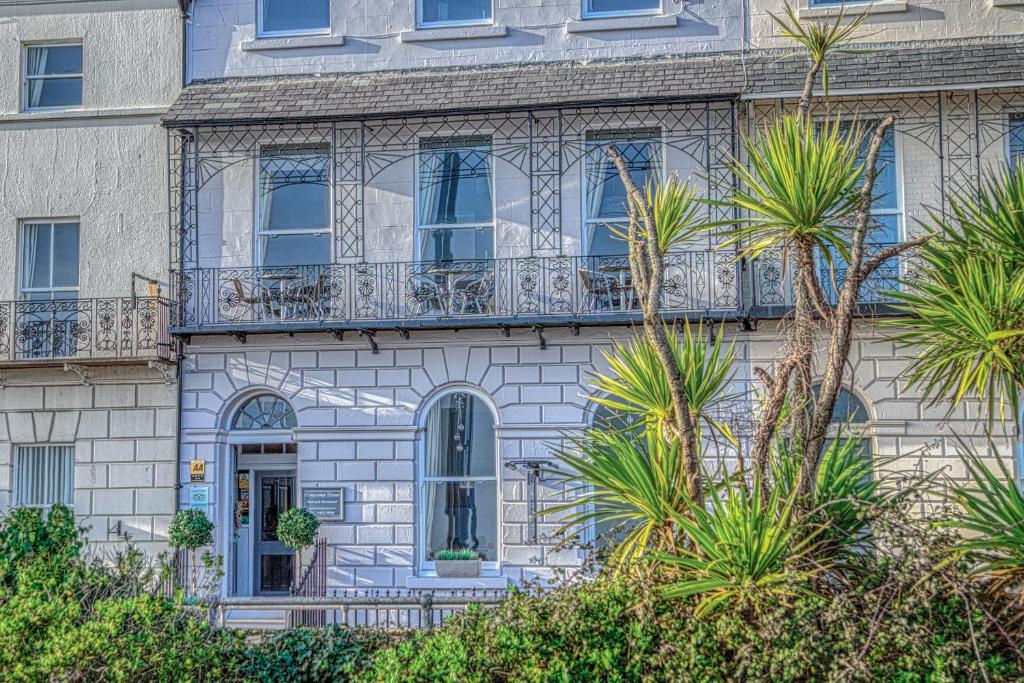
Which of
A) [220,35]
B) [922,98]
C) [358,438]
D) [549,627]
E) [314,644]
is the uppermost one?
[220,35]

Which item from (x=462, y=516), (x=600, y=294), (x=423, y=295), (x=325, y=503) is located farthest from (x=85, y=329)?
(x=600, y=294)

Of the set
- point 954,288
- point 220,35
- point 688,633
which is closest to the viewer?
point 688,633

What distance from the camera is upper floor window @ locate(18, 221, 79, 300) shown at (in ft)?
61.5

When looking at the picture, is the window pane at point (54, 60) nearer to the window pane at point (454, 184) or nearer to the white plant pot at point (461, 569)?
the window pane at point (454, 184)

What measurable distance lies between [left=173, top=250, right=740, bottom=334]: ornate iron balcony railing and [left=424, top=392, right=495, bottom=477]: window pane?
1.36m

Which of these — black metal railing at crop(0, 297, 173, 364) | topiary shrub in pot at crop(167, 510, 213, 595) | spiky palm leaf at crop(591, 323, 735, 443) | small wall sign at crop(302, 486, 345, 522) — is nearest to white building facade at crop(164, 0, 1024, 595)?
small wall sign at crop(302, 486, 345, 522)

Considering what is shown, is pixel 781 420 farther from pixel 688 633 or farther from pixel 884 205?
pixel 884 205

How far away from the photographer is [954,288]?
8.62 m

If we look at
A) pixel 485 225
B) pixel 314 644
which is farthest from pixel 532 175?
pixel 314 644

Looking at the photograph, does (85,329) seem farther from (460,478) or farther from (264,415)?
(460,478)

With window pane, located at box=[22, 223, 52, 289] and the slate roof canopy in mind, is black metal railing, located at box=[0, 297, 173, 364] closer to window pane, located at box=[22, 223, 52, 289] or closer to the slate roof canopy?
window pane, located at box=[22, 223, 52, 289]

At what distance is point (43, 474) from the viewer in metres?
18.4

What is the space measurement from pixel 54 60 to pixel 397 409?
800cm

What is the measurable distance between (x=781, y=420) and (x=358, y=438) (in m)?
9.86
